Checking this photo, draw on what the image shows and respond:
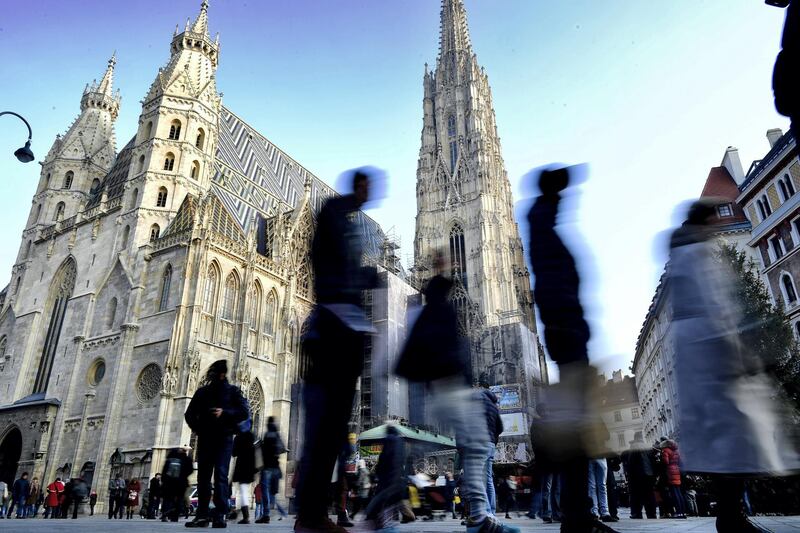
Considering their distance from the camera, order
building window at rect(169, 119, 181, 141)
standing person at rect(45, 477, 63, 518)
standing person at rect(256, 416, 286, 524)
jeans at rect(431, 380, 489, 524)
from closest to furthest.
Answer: jeans at rect(431, 380, 489, 524) → standing person at rect(256, 416, 286, 524) → standing person at rect(45, 477, 63, 518) → building window at rect(169, 119, 181, 141)

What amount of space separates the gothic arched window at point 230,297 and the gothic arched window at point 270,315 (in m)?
1.97

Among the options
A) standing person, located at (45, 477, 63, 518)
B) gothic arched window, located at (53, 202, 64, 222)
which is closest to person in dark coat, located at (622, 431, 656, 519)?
standing person, located at (45, 477, 63, 518)

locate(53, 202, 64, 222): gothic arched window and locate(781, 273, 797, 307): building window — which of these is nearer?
locate(781, 273, 797, 307): building window

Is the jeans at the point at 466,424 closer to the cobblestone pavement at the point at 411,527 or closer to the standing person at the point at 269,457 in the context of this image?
the cobblestone pavement at the point at 411,527

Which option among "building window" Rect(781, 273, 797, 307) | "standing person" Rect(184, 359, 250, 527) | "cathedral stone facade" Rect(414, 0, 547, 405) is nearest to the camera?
"standing person" Rect(184, 359, 250, 527)

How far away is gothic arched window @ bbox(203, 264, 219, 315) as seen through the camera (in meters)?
23.9

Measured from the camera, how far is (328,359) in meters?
3.54

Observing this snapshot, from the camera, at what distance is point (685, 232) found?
12.2ft

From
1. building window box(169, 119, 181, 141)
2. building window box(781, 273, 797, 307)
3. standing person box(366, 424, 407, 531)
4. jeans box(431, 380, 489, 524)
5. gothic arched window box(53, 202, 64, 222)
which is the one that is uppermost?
building window box(169, 119, 181, 141)

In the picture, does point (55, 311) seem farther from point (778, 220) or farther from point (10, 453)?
point (778, 220)

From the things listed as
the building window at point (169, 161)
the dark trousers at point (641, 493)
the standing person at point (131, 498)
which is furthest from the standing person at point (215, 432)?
the building window at point (169, 161)

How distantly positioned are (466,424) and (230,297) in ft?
76.0

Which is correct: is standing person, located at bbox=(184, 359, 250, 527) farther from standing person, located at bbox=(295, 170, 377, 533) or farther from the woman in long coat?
the woman in long coat

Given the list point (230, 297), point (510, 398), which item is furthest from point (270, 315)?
point (510, 398)
